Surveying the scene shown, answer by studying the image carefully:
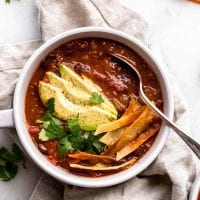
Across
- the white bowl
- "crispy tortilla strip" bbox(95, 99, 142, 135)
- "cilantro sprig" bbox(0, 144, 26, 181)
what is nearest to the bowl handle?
"cilantro sprig" bbox(0, 144, 26, 181)

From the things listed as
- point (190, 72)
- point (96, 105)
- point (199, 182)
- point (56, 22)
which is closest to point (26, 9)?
point (56, 22)

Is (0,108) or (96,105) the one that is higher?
(96,105)

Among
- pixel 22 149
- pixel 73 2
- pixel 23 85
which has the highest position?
pixel 73 2

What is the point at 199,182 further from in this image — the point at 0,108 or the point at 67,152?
the point at 0,108

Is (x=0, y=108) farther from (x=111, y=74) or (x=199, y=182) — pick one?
(x=199, y=182)

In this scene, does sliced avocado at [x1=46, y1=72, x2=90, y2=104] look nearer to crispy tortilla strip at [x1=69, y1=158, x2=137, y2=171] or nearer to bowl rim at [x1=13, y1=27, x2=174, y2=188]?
bowl rim at [x1=13, y1=27, x2=174, y2=188]

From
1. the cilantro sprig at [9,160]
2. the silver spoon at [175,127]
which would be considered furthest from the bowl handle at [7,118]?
the silver spoon at [175,127]

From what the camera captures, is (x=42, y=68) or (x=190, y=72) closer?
(x=42, y=68)

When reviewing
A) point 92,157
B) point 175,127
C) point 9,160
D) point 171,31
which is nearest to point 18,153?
point 9,160

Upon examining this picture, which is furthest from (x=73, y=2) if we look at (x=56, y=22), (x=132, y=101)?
(x=132, y=101)
